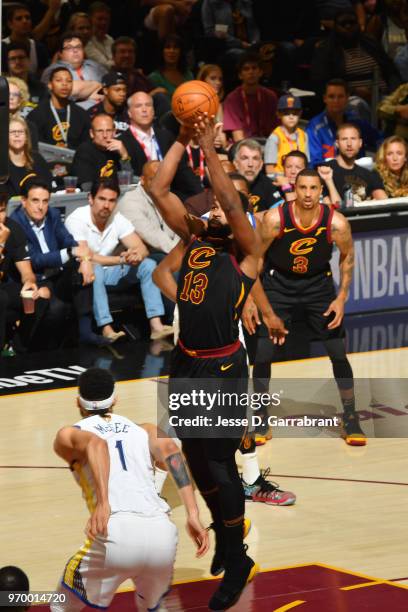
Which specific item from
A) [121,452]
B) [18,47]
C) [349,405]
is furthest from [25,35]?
[121,452]

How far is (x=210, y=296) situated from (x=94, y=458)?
1465mm

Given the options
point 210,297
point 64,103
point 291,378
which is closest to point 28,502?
point 210,297

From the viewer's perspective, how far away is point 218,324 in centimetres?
711

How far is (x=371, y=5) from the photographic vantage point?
20.3 m

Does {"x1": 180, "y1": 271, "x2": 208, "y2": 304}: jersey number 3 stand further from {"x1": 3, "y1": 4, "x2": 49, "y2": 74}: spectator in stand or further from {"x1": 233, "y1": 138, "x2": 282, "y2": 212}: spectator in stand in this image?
{"x1": 3, "y1": 4, "x2": 49, "y2": 74}: spectator in stand

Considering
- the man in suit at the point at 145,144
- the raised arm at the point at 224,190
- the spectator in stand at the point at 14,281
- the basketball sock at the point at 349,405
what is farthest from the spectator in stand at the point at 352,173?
the raised arm at the point at 224,190

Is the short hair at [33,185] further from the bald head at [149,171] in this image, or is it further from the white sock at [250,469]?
the white sock at [250,469]

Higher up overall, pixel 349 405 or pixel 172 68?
pixel 172 68

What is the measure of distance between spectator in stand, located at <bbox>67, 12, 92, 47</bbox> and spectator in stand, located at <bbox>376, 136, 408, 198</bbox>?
4.04 m

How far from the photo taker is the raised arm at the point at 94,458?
5.82 meters

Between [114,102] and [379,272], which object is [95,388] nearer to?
[379,272]

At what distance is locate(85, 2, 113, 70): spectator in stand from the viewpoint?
16359mm

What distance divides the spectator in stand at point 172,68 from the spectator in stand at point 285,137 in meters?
1.69

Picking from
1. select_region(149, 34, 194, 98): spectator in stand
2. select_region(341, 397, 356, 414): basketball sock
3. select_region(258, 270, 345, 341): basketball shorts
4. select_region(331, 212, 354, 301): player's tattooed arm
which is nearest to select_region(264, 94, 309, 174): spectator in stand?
select_region(149, 34, 194, 98): spectator in stand
